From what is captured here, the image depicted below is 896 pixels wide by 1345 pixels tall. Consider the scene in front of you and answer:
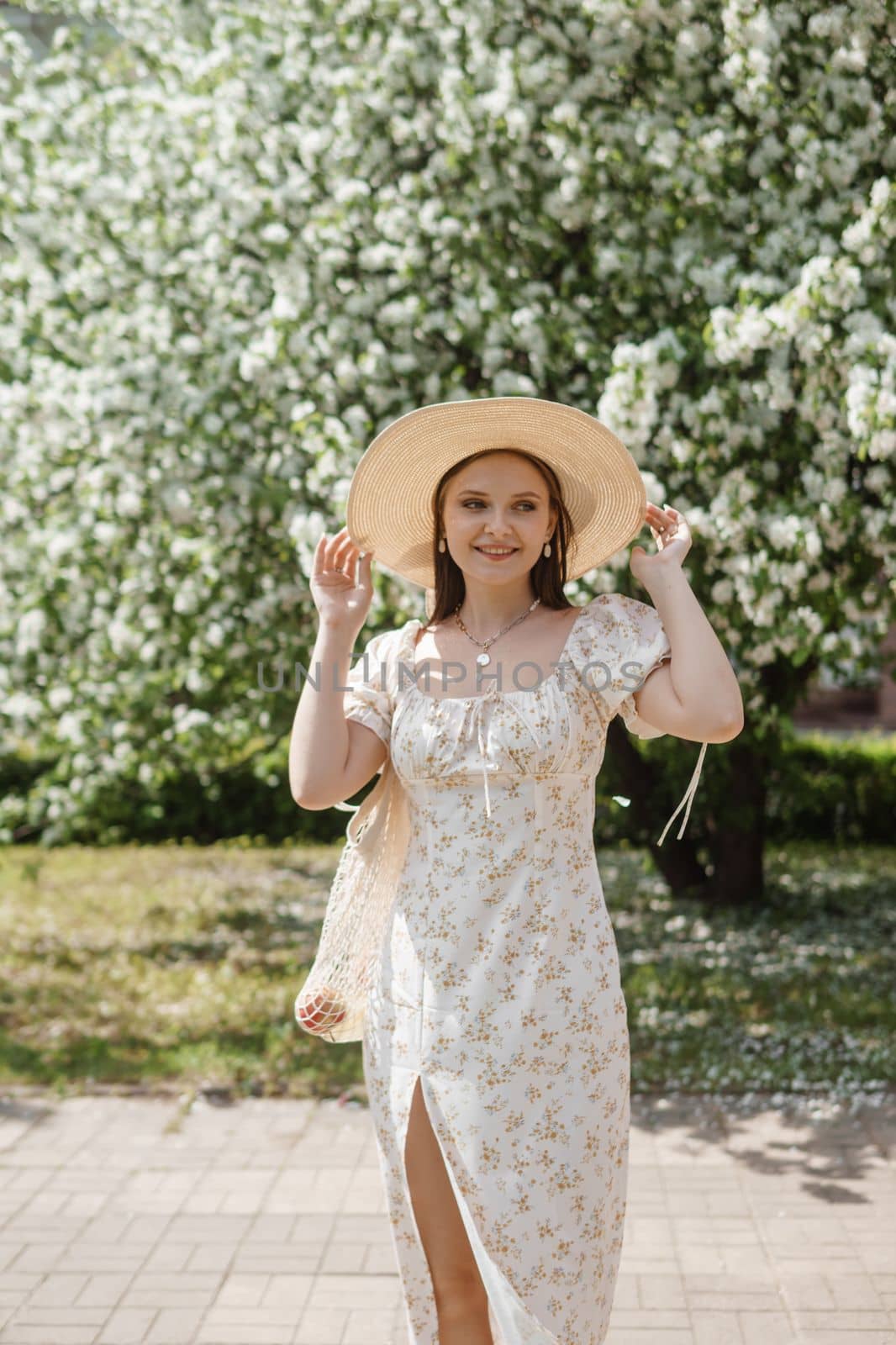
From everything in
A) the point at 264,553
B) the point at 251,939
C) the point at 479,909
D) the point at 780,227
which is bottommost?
the point at 251,939

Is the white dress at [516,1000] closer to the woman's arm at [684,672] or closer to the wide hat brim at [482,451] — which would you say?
the woman's arm at [684,672]

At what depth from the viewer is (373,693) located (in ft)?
8.42

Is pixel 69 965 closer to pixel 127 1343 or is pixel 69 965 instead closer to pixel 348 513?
pixel 127 1343

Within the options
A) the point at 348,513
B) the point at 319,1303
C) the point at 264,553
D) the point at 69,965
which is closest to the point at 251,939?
the point at 69,965

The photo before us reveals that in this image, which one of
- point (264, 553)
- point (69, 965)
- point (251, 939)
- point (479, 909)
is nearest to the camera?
point (479, 909)

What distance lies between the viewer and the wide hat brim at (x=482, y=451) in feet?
8.30

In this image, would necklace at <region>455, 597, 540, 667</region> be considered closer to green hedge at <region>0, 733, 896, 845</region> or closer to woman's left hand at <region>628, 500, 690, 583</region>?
woman's left hand at <region>628, 500, 690, 583</region>

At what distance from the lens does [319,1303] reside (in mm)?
3432

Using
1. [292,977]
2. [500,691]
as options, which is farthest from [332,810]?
[500,691]

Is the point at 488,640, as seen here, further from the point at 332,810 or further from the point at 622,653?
the point at 332,810

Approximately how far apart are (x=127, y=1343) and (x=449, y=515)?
2.11 m

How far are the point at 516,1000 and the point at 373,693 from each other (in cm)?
62

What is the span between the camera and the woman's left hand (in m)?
2.42

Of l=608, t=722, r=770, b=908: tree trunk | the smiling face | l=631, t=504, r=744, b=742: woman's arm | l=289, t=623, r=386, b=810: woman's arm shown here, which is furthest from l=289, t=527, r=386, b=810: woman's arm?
l=608, t=722, r=770, b=908: tree trunk
